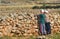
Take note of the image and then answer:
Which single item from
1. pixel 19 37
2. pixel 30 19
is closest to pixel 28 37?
pixel 19 37

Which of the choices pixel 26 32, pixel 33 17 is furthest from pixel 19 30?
pixel 33 17

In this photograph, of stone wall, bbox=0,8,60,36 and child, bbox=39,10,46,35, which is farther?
stone wall, bbox=0,8,60,36

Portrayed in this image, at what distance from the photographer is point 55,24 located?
51.8 feet

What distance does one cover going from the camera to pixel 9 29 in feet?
48.7

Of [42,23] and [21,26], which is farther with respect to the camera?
[21,26]

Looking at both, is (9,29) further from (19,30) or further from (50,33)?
(50,33)

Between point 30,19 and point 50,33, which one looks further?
point 30,19

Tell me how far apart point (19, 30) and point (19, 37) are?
2.14 ft

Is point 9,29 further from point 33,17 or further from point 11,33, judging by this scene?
point 33,17

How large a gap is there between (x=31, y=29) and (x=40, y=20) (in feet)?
2.56

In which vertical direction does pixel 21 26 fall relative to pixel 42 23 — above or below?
below

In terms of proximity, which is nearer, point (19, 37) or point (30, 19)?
point (19, 37)

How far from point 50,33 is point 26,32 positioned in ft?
3.88

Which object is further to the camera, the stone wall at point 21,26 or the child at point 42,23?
the stone wall at point 21,26
